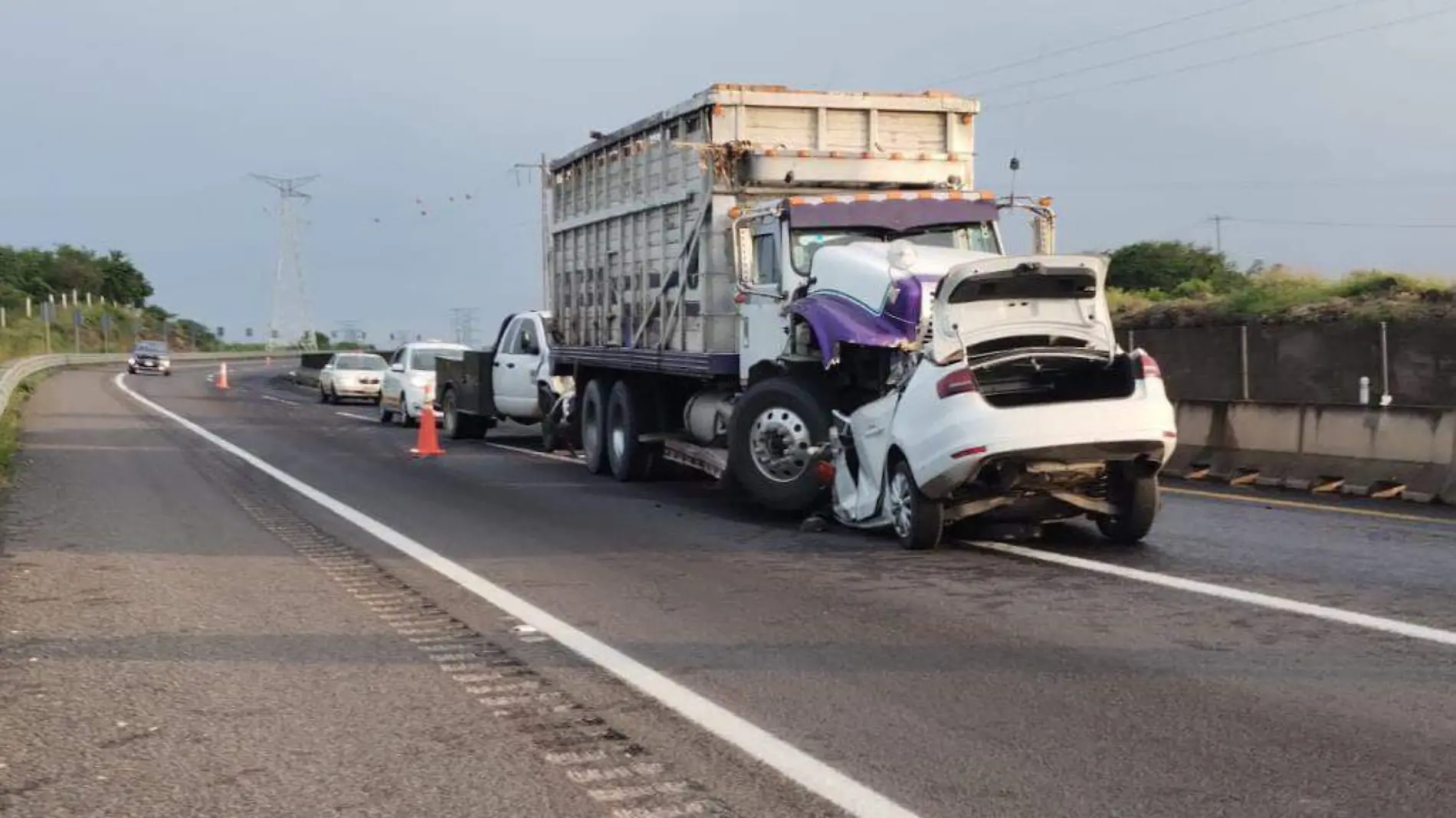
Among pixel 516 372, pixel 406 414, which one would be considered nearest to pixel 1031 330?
pixel 516 372

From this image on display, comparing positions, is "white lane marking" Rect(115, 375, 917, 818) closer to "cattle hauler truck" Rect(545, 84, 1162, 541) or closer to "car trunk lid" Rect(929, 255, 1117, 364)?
"cattle hauler truck" Rect(545, 84, 1162, 541)

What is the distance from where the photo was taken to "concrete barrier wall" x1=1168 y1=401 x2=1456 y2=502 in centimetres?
1348

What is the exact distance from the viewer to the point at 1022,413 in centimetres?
942

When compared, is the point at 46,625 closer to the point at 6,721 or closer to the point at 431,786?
the point at 6,721

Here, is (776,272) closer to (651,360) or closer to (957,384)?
(651,360)

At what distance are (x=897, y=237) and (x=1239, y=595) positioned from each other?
498 centimetres

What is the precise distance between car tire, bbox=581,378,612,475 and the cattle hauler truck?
3 centimetres

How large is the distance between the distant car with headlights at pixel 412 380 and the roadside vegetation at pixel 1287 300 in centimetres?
1474

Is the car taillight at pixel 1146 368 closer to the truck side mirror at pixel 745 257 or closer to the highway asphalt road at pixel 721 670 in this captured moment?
the highway asphalt road at pixel 721 670

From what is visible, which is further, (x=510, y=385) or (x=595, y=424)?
(x=510, y=385)

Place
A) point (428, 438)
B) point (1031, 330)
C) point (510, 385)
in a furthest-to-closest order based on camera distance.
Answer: point (510, 385), point (428, 438), point (1031, 330)

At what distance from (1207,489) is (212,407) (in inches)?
937

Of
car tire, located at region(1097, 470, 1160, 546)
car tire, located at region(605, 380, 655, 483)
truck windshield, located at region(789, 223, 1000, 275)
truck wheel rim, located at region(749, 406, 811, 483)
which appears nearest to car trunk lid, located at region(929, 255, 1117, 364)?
car tire, located at region(1097, 470, 1160, 546)

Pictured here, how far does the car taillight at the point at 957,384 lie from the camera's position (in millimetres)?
9461
